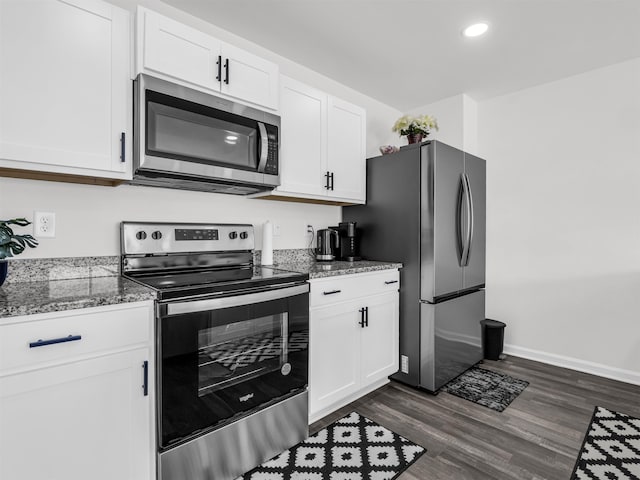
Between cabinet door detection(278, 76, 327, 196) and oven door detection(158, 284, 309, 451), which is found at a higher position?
cabinet door detection(278, 76, 327, 196)

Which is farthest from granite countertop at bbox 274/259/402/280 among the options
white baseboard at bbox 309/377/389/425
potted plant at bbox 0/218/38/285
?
potted plant at bbox 0/218/38/285

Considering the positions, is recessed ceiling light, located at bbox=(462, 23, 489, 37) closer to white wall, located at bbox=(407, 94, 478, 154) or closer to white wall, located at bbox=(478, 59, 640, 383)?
white wall, located at bbox=(407, 94, 478, 154)

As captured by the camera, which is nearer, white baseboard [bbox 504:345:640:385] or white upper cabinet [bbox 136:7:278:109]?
white upper cabinet [bbox 136:7:278:109]

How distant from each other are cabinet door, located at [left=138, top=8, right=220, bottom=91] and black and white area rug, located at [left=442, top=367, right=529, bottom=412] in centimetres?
261

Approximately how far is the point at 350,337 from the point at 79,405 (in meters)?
1.48

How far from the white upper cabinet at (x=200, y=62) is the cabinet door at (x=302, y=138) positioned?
0.57ft

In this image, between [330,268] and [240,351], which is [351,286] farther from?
[240,351]

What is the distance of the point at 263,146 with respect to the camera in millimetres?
2037

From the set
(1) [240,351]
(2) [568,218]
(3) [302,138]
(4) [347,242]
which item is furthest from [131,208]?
(2) [568,218]

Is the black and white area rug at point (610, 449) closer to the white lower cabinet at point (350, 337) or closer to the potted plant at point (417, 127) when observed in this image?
the white lower cabinet at point (350, 337)

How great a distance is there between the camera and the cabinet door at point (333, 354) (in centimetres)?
204

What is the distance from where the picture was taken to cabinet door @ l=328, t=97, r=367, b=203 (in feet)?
8.55

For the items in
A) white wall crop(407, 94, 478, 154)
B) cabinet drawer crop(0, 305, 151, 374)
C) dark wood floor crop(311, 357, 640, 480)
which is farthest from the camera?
white wall crop(407, 94, 478, 154)

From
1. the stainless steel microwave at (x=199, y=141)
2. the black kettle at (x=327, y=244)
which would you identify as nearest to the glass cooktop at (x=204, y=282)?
the stainless steel microwave at (x=199, y=141)
